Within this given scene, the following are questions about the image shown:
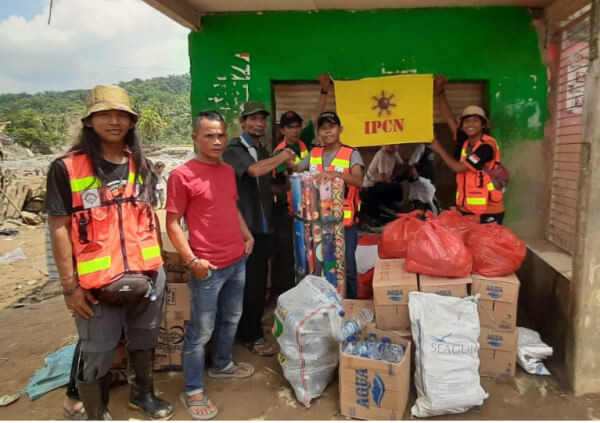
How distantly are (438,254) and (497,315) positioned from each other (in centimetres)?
58

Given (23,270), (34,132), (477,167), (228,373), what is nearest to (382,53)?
(477,167)

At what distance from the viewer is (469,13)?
4.16 metres

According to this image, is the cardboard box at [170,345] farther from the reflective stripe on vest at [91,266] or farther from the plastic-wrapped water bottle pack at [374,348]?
the plastic-wrapped water bottle pack at [374,348]

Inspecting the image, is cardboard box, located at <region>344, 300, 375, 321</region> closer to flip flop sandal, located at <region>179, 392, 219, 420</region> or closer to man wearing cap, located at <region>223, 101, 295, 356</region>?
man wearing cap, located at <region>223, 101, 295, 356</region>

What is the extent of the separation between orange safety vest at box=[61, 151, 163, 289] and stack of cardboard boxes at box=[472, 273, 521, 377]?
218 cm

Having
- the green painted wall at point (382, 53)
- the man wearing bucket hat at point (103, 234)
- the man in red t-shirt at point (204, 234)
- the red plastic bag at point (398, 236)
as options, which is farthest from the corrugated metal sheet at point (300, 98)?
the man wearing bucket hat at point (103, 234)

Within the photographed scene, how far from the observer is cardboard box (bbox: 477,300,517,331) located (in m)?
2.81

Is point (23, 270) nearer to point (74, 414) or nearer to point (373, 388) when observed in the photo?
point (74, 414)

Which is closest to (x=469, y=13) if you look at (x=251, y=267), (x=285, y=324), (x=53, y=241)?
(x=251, y=267)

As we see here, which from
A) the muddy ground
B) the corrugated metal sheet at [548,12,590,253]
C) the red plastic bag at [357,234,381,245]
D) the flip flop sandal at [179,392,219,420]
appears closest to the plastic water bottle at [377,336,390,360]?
the muddy ground

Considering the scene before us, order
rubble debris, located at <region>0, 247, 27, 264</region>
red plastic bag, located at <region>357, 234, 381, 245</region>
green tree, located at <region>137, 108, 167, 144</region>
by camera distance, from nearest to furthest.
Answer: red plastic bag, located at <region>357, 234, 381, 245</region>
rubble debris, located at <region>0, 247, 27, 264</region>
green tree, located at <region>137, 108, 167, 144</region>

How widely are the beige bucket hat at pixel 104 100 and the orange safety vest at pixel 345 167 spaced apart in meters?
1.62

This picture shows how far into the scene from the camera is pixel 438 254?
2.83m

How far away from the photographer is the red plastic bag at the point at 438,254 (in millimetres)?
2809
